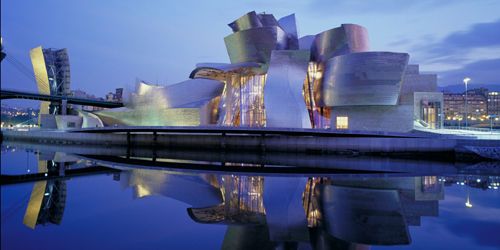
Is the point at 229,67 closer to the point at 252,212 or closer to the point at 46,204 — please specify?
Answer: the point at 46,204

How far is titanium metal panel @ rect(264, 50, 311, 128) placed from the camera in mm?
25828

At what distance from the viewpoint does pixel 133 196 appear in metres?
10.9

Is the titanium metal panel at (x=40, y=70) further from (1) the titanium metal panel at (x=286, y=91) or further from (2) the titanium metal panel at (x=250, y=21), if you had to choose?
(1) the titanium metal panel at (x=286, y=91)

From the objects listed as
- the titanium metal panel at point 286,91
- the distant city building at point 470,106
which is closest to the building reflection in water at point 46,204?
the titanium metal panel at point 286,91

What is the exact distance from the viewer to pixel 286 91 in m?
26.4

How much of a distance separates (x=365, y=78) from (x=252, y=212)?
21.2m

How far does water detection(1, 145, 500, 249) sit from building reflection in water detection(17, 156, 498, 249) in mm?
23

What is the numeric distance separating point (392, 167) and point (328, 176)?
4.64 m

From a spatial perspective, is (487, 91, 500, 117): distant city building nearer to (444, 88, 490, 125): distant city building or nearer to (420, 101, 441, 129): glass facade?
(444, 88, 490, 125): distant city building

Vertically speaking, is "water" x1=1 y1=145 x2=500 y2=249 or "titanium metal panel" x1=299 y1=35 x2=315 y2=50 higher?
"titanium metal panel" x1=299 y1=35 x2=315 y2=50

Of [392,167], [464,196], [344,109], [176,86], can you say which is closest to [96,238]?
[464,196]

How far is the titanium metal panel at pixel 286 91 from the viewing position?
25.8 metres

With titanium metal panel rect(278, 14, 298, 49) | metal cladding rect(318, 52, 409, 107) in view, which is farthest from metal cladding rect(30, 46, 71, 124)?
metal cladding rect(318, 52, 409, 107)

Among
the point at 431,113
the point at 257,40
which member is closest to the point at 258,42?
the point at 257,40
